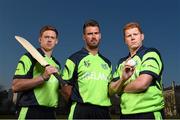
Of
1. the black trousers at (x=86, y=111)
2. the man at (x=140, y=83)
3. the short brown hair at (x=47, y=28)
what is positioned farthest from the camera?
the short brown hair at (x=47, y=28)

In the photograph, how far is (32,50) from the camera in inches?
210

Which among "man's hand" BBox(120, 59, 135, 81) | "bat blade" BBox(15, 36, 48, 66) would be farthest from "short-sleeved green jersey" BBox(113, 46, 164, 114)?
"bat blade" BBox(15, 36, 48, 66)

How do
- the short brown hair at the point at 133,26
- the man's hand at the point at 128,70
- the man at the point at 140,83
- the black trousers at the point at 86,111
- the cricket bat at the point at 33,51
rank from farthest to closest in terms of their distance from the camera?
the cricket bat at the point at 33,51
the black trousers at the point at 86,111
the short brown hair at the point at 133,26
the man at the point at 140,83
the man's hand at the point at 128,70

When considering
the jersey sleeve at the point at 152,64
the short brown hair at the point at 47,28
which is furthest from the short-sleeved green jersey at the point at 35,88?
the jersey sleeve at the point at 152,64

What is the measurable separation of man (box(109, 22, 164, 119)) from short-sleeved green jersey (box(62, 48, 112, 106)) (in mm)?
333

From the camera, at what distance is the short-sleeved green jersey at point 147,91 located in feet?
14.5

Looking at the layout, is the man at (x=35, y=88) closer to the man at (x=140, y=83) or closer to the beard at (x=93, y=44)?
the beard at (x=93, y=44)

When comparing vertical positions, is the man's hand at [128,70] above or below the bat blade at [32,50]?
below

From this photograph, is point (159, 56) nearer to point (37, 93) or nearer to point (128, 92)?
point (128, 92)

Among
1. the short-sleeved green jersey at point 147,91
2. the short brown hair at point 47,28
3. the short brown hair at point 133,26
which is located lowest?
the short-sleeved green jersey at point 147,91

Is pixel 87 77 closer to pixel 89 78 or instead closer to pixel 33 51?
pixel 89 78

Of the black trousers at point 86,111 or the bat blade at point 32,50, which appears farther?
the bat blade at point 32,50

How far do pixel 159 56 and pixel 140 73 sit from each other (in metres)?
0.37

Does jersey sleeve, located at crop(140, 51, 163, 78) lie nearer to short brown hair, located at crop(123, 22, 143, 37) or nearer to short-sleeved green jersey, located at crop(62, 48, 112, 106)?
short brown hair, located at crop(123, 22, 143, 37)
